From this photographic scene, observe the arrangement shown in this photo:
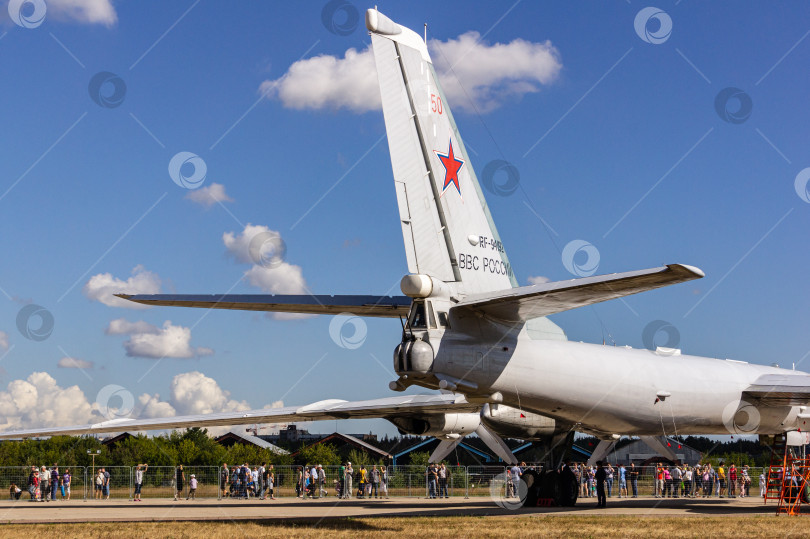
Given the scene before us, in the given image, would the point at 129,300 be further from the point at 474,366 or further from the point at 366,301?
the point at 474,366

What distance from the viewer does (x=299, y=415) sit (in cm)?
1958

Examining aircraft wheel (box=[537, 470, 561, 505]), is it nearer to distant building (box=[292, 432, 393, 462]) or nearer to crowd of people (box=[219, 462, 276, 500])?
crowd of people (box=[219, 462, 276, 500])

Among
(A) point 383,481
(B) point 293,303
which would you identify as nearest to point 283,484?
(A) point 383,481

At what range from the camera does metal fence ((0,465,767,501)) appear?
27.2 meters

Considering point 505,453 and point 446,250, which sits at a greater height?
point 446,250

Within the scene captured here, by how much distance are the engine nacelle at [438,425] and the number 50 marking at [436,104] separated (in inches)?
290

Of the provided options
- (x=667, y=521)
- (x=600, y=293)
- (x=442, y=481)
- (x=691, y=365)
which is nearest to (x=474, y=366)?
(x=600, y=293)

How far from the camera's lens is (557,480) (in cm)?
1600

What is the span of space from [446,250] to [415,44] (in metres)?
3.11

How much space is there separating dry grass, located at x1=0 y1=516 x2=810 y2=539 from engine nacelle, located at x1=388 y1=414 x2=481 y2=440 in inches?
127

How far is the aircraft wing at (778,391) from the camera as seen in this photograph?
57.1 ft

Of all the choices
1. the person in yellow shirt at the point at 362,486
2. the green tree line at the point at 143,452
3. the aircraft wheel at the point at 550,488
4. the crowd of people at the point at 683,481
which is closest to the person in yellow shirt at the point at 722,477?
the crowd of people at the point at 683,481

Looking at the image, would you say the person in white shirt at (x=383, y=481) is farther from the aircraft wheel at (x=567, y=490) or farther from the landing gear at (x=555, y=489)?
the aircraft wheel at (x=567, y=490)

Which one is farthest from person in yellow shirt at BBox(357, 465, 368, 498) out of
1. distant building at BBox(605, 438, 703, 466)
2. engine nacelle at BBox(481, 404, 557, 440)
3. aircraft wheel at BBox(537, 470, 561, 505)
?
distant building at BBox(605, 438, 703, 466)
